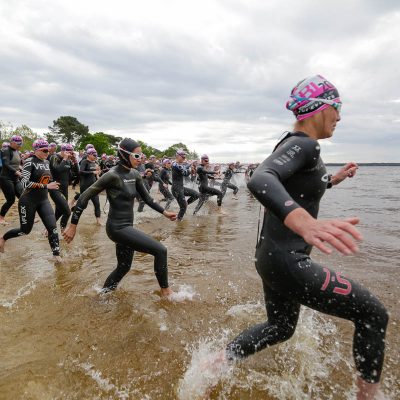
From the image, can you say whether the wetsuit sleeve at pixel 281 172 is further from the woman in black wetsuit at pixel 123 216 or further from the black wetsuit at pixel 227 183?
the black wetsuit at pixel 227 183

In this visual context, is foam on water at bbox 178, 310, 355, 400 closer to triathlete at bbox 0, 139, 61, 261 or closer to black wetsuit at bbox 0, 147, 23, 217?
triathlete at bbox 0, 139, 61, 261

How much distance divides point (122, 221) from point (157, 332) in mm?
1426

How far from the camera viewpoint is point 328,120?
2.06 metres

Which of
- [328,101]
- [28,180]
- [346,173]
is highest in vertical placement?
[328,101]

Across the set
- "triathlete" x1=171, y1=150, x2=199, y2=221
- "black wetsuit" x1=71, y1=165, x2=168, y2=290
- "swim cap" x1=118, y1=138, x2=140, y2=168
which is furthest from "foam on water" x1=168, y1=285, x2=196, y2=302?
"triathlete" x1=171, y1=150, x2=199, y2=221

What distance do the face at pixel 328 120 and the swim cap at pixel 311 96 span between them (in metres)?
0.04

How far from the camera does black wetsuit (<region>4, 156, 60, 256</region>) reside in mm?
5508

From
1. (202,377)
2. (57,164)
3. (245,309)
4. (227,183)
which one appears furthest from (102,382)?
(227,183)

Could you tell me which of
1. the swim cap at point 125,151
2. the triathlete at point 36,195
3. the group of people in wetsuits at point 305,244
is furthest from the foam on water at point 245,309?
the triathlete at point 36,195

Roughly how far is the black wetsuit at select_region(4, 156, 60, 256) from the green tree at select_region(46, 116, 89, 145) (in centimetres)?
8509

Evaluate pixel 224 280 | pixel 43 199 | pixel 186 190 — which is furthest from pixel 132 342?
pixel 186 190

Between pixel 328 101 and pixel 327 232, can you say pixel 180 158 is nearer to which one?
pixel 328 101

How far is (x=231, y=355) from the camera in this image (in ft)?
7.75

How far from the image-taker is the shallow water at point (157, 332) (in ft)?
8.36
